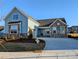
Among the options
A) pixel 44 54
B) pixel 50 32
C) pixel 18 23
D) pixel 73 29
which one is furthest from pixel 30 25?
pixel 73 29

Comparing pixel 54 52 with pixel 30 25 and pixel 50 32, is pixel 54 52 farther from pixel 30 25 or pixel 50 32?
pixel 30 25

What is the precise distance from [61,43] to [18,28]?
1286mm

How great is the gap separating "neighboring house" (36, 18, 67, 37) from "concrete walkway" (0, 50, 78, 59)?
18.5 inches

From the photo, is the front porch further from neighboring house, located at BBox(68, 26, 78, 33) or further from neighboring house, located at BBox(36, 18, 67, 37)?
neighboring house, located at BBox(68, 26, 78, 33)

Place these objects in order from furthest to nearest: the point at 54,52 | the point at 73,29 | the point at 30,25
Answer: the point at 30,25
the point at 54,52
the point at 73,29

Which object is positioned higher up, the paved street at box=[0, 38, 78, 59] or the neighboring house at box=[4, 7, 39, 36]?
the neighboring house at box=[4, 7, 39, 36]

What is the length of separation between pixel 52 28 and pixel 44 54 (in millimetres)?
766

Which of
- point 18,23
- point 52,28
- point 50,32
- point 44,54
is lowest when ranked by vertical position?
point 44,54

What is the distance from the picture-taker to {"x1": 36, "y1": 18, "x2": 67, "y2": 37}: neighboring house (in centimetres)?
463

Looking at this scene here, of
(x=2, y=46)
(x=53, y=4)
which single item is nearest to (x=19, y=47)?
(x=2, y=46)

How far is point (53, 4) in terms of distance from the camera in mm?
4531

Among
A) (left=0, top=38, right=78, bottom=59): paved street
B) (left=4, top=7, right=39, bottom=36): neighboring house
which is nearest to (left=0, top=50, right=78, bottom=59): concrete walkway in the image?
(left=0, top=38, right=78, bottom=59): paved street

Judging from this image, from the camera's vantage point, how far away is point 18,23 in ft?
15.8

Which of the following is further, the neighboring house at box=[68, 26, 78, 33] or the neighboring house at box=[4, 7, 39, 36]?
the neighboring house at box=[4, 7, 39, 36]
